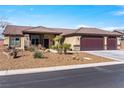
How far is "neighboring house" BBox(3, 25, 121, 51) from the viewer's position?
109ft

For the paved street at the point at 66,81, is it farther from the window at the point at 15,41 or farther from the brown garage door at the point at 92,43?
the window at the point at 15,41

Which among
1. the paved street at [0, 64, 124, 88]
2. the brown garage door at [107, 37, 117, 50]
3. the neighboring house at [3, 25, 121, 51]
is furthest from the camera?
the brown garage door at [107, 37, 117, 50]

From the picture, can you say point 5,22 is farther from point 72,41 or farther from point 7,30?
point 72,41

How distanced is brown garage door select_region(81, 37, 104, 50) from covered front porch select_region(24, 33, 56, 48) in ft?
18.8

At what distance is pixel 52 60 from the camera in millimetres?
21203

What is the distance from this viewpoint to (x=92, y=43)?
34156mm

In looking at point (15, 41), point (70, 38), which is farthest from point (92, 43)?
point (15, 41)

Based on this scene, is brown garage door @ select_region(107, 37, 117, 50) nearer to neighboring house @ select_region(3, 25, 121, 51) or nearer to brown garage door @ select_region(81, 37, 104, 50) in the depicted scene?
neighboring house @ select_region(3, 25, 121, 51)

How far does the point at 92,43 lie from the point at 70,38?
3729mm

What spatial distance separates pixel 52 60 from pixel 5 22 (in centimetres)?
2261

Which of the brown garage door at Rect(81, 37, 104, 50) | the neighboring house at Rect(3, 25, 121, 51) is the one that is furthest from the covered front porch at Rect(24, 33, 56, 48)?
the brown garage door at Rect(81, 37, 104, 50)

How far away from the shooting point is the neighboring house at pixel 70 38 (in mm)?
33125

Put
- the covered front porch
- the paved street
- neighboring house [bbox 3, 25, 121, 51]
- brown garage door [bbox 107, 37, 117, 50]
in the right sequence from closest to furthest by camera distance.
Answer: the paved street → neighboring house [bbox 3, 25, 121, 51] → the covered front porch → brown garage door [bbox 107, 37, 117, 50]
